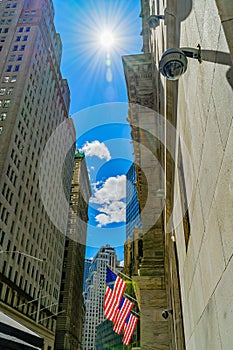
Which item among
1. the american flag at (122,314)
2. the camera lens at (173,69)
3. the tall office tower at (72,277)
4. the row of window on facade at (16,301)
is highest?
the tall office tower at (72,277)

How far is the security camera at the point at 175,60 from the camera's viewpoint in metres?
4.54

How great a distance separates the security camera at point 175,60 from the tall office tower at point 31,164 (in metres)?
33.1

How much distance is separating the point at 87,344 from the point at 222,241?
19443 cm

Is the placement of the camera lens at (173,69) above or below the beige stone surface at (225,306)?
above

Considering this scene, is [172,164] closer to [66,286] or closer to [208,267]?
[208,267]

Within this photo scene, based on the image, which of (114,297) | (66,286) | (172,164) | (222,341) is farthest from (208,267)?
(66,286)

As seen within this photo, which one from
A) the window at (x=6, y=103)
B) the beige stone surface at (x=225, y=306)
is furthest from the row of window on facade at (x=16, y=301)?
the beige stone surface at (x=225, y=306)

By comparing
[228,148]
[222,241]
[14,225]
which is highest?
[14,225]

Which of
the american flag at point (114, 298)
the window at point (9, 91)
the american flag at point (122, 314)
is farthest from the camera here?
the window at point (9, 91)

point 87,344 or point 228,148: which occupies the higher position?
point 87,344

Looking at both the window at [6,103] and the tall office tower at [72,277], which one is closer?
the window at [6,103]

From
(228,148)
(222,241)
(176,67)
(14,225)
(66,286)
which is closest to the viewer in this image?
(228,148)

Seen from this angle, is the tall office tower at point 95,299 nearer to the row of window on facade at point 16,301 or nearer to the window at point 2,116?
the row of window on facade at point 16,301

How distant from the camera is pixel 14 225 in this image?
44.8 meters
